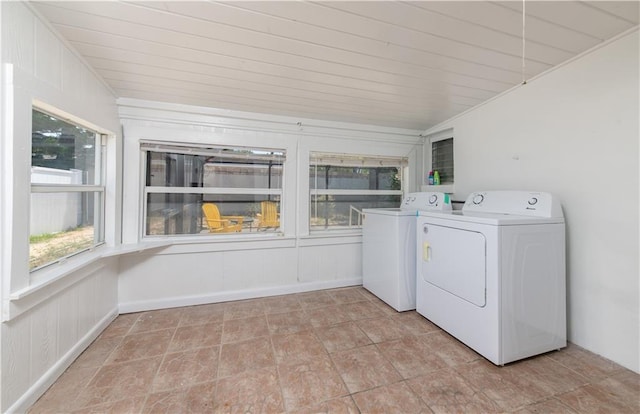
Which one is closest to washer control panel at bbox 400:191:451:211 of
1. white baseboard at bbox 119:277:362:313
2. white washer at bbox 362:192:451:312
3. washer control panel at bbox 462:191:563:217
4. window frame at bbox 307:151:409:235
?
white washer at bbox 362:192:451:312

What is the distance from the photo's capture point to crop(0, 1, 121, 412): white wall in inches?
48.3

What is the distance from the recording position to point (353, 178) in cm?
340

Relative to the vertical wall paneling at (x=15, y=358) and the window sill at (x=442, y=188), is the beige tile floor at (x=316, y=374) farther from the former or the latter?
the window sill at (x=442, y=188)

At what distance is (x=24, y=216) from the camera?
1.33 metres

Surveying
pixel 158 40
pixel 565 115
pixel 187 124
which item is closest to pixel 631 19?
pixel 565 115

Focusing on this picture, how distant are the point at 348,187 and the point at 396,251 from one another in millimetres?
1180

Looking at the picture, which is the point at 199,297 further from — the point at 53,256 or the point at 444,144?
the point at 444,144

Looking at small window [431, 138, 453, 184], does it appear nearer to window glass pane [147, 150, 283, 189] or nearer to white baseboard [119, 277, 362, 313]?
white baseboard [119, 277, 362, 313]

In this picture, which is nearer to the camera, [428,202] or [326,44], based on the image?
[326,44]

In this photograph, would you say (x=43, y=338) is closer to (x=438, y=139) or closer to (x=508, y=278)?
(x=508, y=278)

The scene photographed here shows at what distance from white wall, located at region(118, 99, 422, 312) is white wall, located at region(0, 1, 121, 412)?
63cm

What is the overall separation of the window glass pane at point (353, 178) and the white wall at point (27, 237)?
220cm

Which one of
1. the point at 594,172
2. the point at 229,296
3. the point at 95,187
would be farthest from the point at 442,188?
the point at 95,187

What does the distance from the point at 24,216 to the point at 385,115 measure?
10.0 ft
